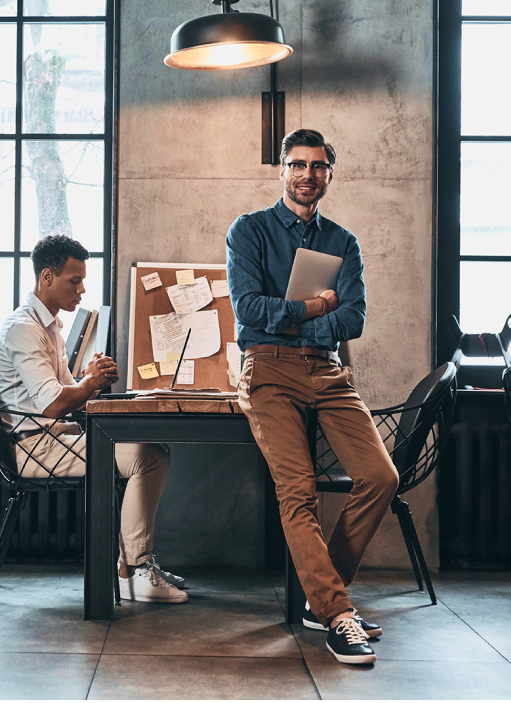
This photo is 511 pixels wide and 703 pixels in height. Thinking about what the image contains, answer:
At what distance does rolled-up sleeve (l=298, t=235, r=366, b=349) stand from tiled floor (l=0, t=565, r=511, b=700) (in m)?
1.05

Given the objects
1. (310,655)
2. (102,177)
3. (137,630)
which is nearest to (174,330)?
(102,177)

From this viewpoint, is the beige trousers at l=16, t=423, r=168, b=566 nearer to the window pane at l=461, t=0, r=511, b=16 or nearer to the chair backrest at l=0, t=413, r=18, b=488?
the chair backrest at l=0, t=413, r=18, b=488

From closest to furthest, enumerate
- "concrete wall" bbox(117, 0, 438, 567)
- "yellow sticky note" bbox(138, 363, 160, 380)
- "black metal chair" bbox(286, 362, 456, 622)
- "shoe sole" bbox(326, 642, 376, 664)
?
"shoe sole" bbox(326, 642, 376, 664), "black metal chair" bbox(286, 362, 456, 622), "yellow sticky note" bbox(138, 363, 160, 380), "concrete wall" bbox(117, 0, 438, 567)

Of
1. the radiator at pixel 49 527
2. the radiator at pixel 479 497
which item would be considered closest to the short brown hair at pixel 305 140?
the radiator at pixel 479 497

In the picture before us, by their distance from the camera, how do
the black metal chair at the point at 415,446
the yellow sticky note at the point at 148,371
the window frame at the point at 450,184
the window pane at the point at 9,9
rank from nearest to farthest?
1. the black metal chair at the point at 415,446
2. the yellow sticky note at the point at 148,371
3. the window frame at the point at 450,184
4. the window pane at the point at 9,9

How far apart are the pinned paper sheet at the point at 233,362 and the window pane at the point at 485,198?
1.35 metres

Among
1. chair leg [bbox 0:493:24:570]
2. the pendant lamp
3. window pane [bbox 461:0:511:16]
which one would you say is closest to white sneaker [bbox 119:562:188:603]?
chair leg [bbox 0:493:24:570]

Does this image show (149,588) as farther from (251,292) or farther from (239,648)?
(251,292)

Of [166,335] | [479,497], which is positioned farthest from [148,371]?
[479,497]

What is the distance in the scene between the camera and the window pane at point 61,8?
4031 millimetres

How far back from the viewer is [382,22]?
3.86 metres

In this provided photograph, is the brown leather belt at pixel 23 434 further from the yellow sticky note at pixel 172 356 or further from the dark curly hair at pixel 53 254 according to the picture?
the yellow sticky note at pixel 172 356

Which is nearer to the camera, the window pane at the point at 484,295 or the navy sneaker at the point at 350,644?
the navy sneaker at the point at 350,644

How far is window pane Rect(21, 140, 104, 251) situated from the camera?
4000mm
